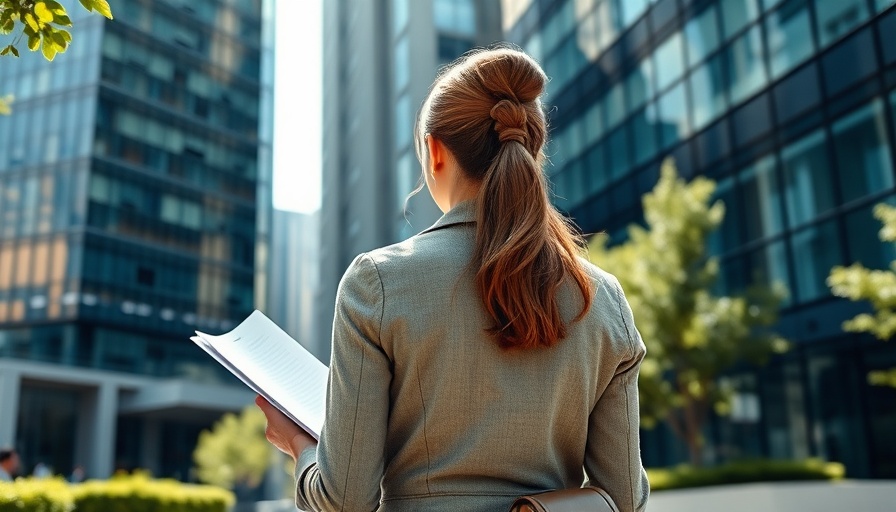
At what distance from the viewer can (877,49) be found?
14.6 m

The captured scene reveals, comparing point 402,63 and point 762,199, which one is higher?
point 402,63

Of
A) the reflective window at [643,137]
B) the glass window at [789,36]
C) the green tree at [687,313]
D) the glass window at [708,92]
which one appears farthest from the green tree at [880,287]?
the reflective window at [643,137]

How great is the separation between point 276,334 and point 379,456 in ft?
1.57

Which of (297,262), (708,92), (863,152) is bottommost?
(863,152)

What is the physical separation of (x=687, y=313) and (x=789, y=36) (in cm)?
597

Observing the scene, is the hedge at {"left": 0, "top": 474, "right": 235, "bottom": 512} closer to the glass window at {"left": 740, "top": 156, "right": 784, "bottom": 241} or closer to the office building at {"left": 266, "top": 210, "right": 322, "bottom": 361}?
the glass window at {"left": 740, "top": 156, "right": 784, "bottom": 241}

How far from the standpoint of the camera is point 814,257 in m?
16.1

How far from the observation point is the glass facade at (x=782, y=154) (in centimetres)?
1492

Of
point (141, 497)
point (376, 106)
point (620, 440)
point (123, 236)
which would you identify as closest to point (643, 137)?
point (141, 497)

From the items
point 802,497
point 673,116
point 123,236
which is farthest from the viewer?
point 123,236

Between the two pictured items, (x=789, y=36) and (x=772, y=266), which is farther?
(x=772, y=266)

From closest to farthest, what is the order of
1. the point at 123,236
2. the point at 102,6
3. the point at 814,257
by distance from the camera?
the point at 102,6
the point at 814,257
the point at 123,236

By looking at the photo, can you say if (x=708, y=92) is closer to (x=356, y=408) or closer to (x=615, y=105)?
(x=615, y=105)

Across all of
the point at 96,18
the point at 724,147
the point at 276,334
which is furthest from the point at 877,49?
the point at 96,18
